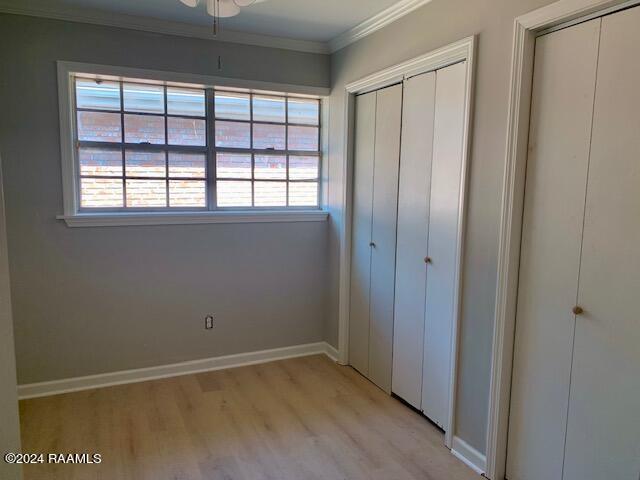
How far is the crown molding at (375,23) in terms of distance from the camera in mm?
2689

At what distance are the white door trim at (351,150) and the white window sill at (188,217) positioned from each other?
40 centimetres

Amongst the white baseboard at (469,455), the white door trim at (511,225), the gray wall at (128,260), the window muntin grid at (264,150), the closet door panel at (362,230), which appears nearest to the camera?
the white door trim at (511,225)

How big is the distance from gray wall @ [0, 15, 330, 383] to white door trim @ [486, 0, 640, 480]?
191 centimetres

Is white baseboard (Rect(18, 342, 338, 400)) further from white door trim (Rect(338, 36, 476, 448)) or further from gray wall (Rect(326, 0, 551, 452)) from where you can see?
gray wall (Rect(326, 0, 551, 452))

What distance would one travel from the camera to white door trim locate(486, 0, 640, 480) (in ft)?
6.49

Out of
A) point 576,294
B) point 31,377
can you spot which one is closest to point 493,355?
point 576,294

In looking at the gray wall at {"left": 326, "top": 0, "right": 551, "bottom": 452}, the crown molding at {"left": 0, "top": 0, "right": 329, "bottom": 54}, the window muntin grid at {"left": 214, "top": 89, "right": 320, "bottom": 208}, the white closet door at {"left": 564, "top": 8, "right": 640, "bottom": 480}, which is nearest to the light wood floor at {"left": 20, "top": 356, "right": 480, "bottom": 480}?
the gray wall at {"left": 326, "top": 0, "right": 551, "bottom": 452}

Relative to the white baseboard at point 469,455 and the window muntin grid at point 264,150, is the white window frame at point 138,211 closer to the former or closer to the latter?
the window muntin grid at point 264,150

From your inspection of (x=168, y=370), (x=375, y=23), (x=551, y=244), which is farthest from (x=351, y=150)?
(x=168, y=370)

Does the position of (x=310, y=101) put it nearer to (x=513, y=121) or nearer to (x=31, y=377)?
(x=513, y=121)

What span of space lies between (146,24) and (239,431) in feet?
9.07

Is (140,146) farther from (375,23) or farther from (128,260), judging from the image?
(375,23)

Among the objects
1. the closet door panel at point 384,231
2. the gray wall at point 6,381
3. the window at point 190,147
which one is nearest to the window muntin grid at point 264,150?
the window at point 190,147

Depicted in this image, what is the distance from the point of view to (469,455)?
2.37 metres
